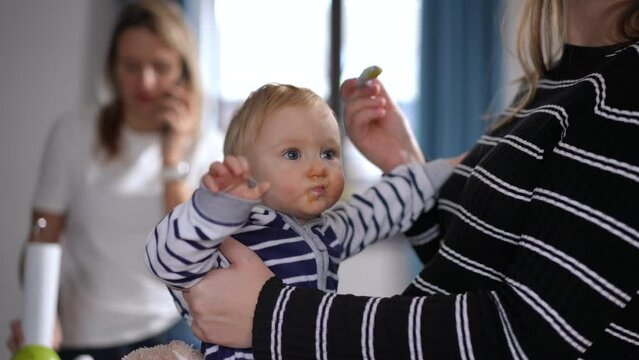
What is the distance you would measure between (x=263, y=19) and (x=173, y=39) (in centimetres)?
174

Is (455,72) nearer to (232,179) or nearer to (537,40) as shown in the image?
(537,40)

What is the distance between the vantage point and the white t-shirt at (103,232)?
2346 mm

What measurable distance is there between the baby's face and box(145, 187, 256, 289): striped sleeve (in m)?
0.13

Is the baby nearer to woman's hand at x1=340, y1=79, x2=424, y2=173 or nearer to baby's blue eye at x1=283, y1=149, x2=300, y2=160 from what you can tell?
baby's blue eye at x1=283, y1=149, x2=300, y2=160

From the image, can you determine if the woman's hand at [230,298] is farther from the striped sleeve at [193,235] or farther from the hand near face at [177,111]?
the hand near face at [177,111]

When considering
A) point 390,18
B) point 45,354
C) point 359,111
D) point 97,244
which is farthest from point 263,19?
point 45,354

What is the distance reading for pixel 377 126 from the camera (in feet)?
4.59

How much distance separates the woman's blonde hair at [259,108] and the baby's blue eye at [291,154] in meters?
0.05

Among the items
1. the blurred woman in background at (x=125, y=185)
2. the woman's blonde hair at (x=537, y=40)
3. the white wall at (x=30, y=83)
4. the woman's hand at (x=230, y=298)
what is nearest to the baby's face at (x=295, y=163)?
the woman's hand at (x=230, y=298)

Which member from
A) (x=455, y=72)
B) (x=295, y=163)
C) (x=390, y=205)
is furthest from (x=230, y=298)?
(x=455, y=72)

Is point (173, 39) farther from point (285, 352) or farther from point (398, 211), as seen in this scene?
point (285, 352)

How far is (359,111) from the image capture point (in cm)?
136

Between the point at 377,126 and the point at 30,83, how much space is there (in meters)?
3.02

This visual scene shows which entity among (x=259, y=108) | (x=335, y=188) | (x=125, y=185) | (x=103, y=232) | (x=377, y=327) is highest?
(x=259, y=108)
